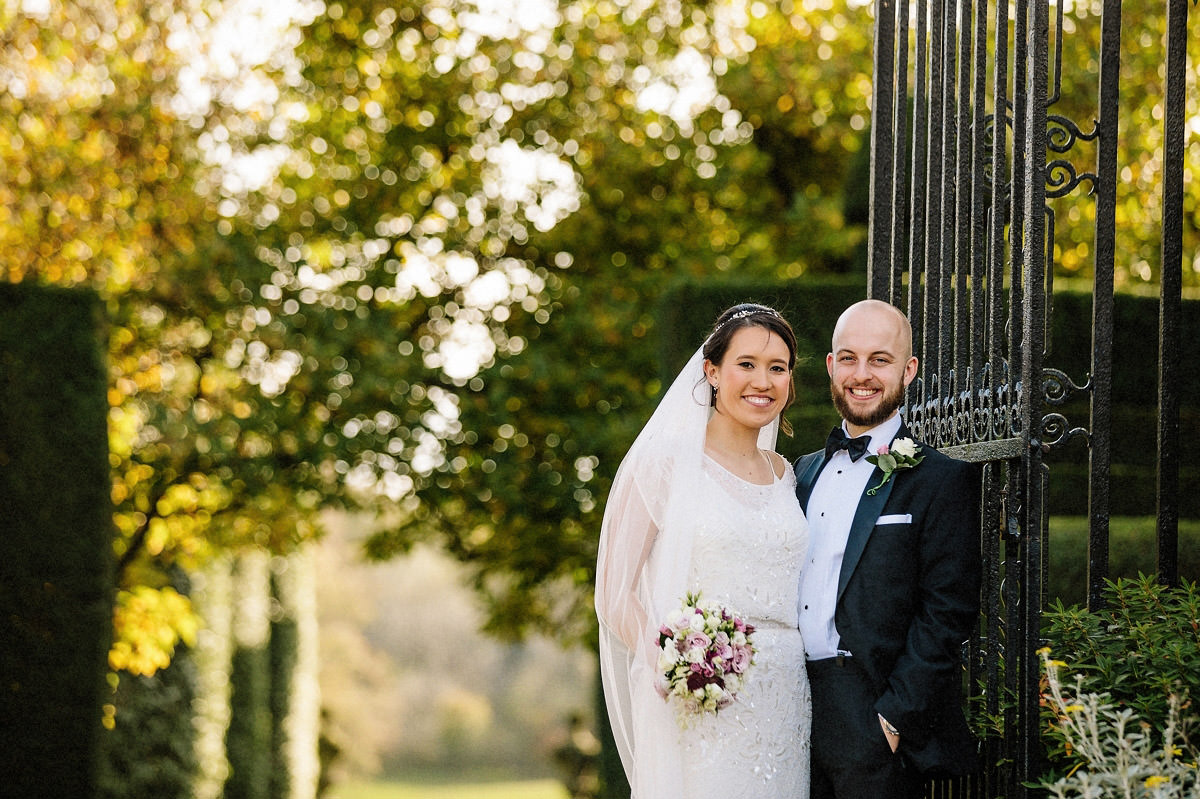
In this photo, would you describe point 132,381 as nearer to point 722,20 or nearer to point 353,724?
point 722,20

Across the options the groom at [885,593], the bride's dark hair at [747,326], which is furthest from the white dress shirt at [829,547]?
the bride's dark hair at [747,326]

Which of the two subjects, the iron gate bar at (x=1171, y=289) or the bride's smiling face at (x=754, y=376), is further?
the iron gate bar at (x=1171, y=289)

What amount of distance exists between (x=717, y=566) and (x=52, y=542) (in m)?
6.44

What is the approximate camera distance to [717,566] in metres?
3.93

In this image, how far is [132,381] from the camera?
38.9 feet

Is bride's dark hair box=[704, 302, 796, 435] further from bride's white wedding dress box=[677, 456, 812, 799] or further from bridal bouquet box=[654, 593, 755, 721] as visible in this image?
bridal bouquet box=[654, 593, 755, 721]

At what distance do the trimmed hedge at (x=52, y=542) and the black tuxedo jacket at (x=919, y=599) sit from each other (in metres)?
6.74

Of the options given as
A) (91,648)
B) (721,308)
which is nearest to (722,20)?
(721,308)

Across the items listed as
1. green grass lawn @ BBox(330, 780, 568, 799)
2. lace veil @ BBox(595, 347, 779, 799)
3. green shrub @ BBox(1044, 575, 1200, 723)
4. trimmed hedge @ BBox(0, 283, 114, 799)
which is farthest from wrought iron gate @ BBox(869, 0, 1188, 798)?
green grass lawn @ BBox(330, 780, 568, 799)

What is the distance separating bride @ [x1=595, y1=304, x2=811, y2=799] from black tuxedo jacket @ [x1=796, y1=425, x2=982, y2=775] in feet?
0.87

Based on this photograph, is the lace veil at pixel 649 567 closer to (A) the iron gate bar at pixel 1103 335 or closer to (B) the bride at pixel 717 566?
(B) the bride at pixel 717 566

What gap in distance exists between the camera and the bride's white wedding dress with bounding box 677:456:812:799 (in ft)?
12.6

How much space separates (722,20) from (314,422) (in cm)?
602

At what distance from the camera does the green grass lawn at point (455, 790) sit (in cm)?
3347
